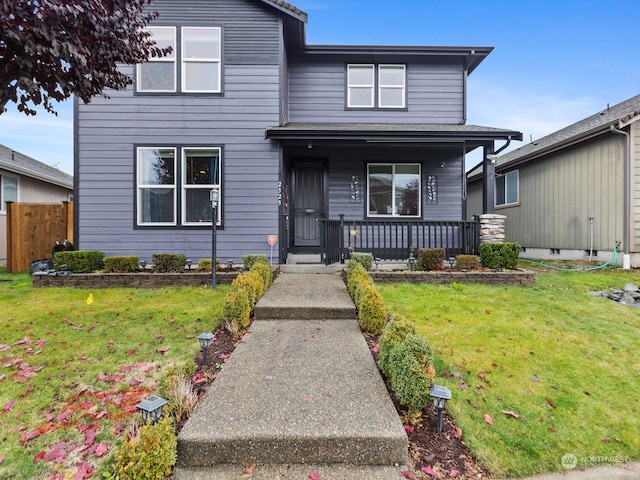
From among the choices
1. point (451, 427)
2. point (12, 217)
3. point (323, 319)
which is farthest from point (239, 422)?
point (12, 217)

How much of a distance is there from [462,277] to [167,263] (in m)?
5.68

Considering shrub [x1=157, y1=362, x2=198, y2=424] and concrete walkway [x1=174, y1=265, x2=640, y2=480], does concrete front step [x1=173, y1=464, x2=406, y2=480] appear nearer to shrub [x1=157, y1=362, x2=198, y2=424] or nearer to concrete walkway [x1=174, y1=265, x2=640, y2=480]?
concrete walkway [x1=174, y1=265, x2=640, y2=480]

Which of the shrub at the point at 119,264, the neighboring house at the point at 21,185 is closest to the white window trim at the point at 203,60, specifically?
the shrub at the point at 119,264

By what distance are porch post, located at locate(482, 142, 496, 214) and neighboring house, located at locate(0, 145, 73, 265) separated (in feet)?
43.1

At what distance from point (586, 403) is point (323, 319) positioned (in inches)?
103

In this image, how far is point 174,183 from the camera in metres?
7.04

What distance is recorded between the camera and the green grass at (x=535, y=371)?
2053 mm

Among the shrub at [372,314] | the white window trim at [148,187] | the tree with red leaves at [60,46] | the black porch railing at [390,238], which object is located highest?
the tree with red leaves at [60,46]

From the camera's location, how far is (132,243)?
7.06 m

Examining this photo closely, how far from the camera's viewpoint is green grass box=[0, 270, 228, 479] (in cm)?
202

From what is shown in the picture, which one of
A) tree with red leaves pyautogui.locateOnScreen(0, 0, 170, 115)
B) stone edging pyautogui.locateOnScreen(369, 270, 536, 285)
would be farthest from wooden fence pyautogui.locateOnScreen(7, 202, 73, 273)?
stone edging pyautogui.locateOnScreen(369, 270, 536, 285)

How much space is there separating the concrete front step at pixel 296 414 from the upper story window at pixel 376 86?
749cm

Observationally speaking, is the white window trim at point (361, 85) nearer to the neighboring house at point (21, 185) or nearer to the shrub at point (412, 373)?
the shrub at point (412, 373)

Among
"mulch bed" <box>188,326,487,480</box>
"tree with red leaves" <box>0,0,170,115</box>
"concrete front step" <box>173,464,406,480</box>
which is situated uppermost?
"tree with red leaves" <box>0,0,170,115</box>
